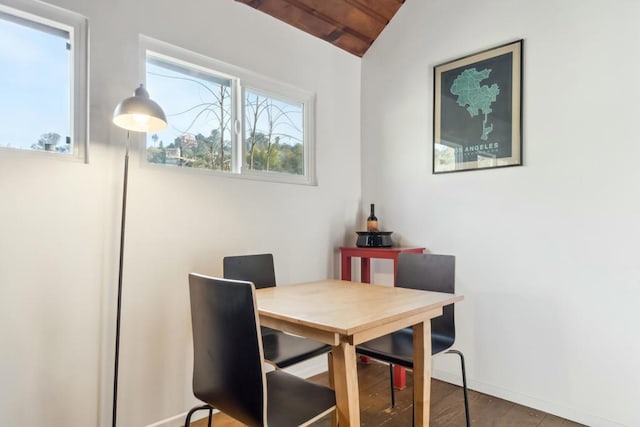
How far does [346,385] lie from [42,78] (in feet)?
6.23

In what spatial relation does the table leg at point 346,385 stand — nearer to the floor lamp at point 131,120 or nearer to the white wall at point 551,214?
the floor lamp at point 131,120

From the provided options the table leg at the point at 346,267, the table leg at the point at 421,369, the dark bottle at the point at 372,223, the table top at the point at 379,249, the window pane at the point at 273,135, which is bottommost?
the table leg at the point at 421,369

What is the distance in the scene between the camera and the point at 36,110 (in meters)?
1.77

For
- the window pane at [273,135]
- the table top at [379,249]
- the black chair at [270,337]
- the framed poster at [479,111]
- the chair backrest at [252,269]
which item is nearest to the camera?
the black chair at [270,337]

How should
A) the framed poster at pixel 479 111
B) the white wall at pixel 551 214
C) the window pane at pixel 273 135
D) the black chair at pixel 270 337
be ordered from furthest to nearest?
the window pane at pixel 273 135 < the framed poster at pixel 479 111 < the white wall at pixel 551 214 < the black chair at pixel 270 337

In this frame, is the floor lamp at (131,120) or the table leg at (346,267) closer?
the floor lamp at (131,120)

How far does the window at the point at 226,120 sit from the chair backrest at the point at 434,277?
102 cm

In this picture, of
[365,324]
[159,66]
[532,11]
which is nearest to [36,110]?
[159,66]

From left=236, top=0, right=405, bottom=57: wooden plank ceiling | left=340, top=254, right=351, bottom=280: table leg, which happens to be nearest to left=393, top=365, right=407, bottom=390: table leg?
left=340, top=254, right=351, bottom=280: table leg

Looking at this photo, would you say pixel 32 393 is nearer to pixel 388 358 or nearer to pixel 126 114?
pixel 126 114

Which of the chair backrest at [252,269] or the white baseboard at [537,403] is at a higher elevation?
the chair backrest at [252,269]

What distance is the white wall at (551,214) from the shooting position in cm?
200

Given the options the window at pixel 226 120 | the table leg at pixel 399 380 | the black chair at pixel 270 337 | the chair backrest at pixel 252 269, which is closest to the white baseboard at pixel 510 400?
the table leg at pixel 399 380

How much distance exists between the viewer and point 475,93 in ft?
8.44
